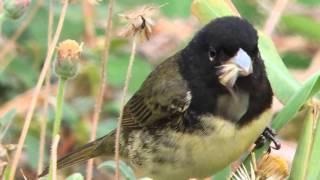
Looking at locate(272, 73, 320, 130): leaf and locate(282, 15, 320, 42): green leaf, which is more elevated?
locate(282, 15, 320, 42): green leaf

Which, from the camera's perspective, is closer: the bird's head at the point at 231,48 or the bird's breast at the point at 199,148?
the bird's head at the point at 231,48

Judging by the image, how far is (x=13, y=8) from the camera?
2689 mm

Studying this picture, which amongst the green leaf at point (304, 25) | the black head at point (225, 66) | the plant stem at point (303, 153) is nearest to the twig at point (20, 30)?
the black head at point (225, 66)

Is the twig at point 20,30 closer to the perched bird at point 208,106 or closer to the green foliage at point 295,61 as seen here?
the perched bird at point 208,106

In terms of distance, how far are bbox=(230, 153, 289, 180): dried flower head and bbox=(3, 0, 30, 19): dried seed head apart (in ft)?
2.23

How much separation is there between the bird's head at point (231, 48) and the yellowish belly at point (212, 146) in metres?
0.15

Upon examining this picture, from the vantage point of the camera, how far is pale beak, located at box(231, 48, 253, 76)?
2971mm

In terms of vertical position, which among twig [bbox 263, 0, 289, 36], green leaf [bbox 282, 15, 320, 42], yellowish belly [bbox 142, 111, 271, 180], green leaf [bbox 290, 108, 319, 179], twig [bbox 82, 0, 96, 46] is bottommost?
green leaf [bbox 290, 108, 319, 179]

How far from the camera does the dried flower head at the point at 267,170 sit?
8.83ft

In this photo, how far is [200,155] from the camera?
337 cm

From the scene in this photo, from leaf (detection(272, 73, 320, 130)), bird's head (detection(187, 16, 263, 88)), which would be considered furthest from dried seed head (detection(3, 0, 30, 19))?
leaf (detection(272, 73, 320, 130))

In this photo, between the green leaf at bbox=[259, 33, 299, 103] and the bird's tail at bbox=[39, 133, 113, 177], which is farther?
the bird's tail at bbox=[39, 133, 113, 177]

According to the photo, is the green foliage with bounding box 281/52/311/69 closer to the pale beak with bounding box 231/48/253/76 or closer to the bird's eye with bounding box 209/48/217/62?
the bird's eye with bounding box 209/48/217/62

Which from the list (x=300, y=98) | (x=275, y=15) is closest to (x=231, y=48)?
(x=300, y=98)
